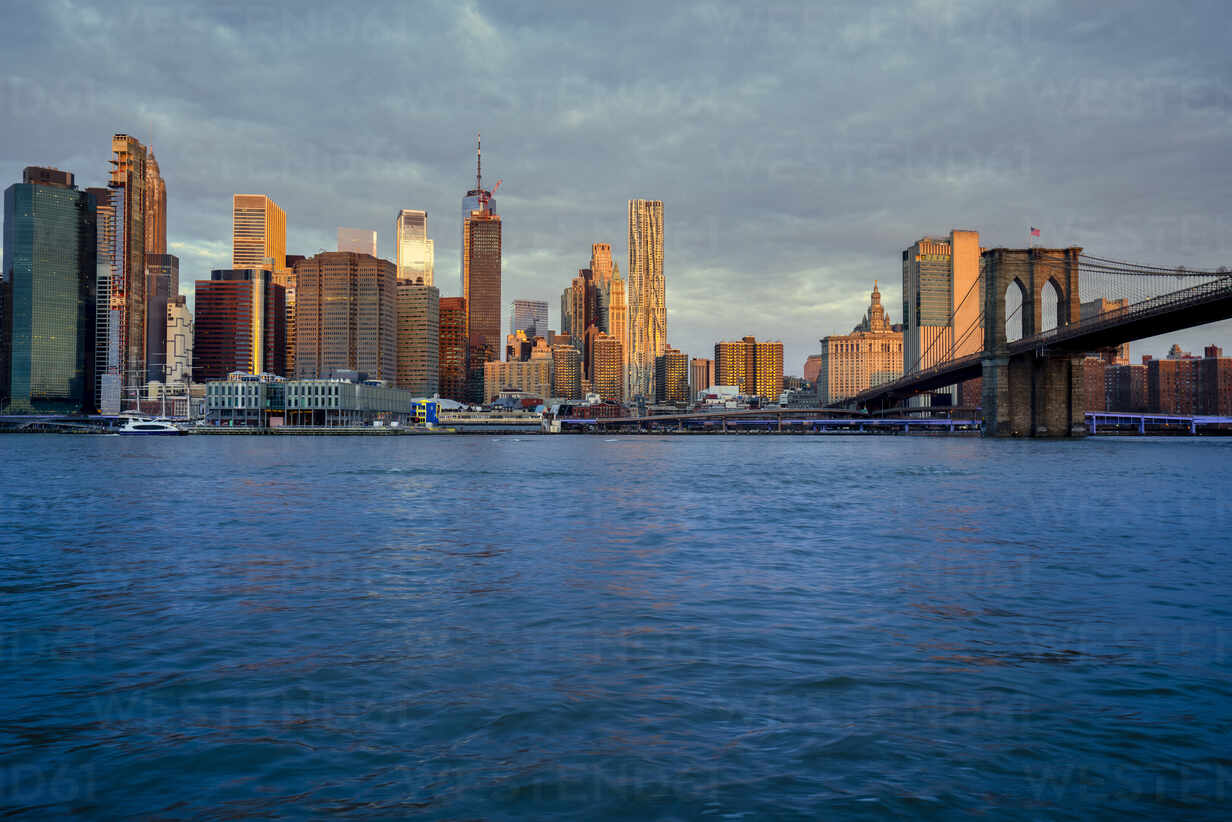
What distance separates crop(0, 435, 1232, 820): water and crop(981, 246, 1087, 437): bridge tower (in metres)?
80.7

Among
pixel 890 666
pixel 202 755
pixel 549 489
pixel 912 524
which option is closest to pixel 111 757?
pixel 202 755

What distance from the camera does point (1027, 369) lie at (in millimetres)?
98312

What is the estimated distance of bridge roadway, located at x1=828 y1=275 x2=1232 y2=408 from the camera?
70.8 meters

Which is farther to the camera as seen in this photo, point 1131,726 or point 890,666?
point 890,666

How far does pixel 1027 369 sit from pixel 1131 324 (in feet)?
71.3

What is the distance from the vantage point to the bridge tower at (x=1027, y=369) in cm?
9681

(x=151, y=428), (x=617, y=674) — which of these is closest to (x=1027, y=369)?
(x=617, y=674)

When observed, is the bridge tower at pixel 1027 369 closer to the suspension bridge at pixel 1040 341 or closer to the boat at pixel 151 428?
the suspension bridge at pixel 1040 341

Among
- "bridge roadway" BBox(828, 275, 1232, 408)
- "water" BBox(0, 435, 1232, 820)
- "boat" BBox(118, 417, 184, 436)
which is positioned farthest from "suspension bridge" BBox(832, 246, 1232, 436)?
"boat" BBox(118, 417, 184, 436)

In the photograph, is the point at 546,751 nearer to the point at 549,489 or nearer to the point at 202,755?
the point at 202,755

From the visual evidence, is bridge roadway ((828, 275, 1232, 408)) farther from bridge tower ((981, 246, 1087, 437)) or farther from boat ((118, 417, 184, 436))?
boat ((118, 417, 184, 436))

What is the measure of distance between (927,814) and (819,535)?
1578cm

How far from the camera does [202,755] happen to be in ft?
23.0

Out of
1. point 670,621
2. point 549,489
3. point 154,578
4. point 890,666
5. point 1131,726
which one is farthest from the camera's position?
point 549,489
